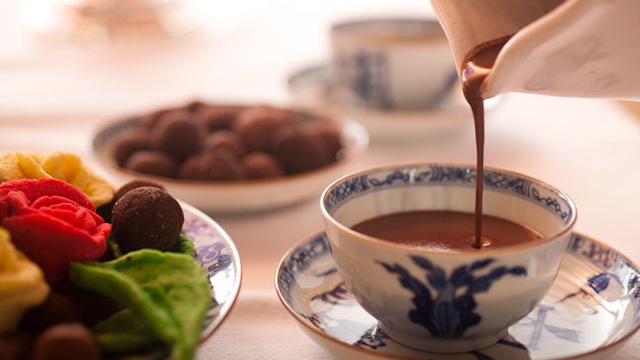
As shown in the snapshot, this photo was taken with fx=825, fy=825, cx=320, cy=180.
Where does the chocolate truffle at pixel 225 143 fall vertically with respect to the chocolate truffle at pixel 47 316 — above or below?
below

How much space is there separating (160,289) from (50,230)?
10 centimetres

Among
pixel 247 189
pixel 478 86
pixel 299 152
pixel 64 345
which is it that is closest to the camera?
pixel 64 345

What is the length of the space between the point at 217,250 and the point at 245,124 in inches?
19.1

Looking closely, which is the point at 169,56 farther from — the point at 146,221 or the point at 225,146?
the point at 146,221

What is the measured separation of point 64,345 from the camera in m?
0.53

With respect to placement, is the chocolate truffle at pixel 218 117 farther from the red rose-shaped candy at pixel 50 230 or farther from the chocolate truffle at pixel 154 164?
the red rose-shaped candy at pixel 50 230

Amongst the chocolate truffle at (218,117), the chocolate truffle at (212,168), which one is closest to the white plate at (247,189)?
the chocolate truffle at (212,168)

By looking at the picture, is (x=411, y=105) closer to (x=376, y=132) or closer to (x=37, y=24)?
(x=376, y=132)

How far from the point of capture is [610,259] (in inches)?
31.6

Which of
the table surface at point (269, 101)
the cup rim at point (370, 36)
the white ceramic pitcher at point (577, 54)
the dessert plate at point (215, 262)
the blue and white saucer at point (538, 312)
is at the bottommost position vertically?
the table surface at point (269, 101)

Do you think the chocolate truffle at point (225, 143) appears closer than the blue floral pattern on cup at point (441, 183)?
No

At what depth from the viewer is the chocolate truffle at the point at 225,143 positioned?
1146 mm

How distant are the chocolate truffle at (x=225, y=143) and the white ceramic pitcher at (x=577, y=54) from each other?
1.75 ft

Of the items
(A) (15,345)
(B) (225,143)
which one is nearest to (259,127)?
(B) (225,143)
